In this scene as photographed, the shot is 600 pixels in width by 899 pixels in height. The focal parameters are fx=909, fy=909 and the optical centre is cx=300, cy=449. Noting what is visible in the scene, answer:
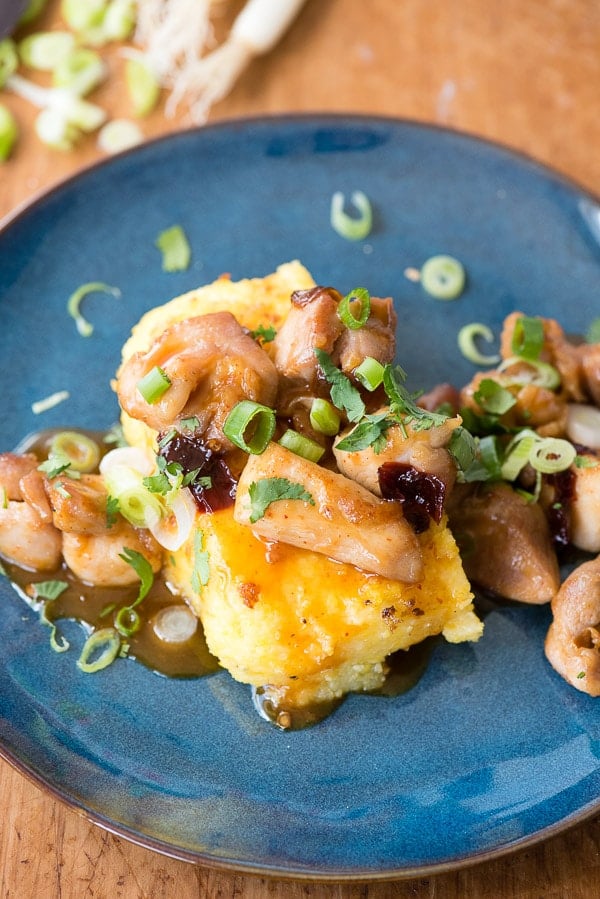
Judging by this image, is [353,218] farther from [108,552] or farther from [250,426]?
[108,552]

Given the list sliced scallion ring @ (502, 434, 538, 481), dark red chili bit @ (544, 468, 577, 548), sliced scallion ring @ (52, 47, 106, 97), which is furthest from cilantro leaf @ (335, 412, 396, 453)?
sliced scallion ring @ (52, 47, 106, 97)

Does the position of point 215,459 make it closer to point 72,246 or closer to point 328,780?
point 328,780

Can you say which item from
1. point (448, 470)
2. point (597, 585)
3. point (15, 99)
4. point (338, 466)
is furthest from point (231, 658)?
point (15, 99)

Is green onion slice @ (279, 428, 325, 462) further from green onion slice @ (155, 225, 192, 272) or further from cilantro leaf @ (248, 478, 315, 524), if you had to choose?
green onion slice @ (155, 225, 192, 272)

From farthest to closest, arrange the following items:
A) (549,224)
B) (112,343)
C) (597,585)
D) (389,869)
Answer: (549,224)
(112,343)
(597,585)
(389,869)

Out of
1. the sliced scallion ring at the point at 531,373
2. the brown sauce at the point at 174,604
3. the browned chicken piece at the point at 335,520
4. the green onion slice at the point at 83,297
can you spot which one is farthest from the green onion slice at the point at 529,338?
the green onion slice at the point at 83,297

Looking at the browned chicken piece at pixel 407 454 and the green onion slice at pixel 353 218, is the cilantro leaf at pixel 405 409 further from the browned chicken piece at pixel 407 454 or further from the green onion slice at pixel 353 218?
the green onion slice at pixel 353 218
